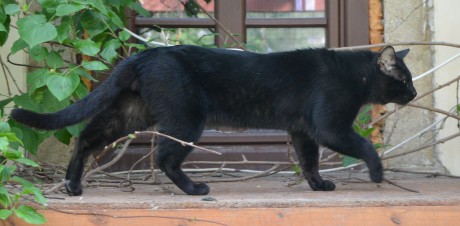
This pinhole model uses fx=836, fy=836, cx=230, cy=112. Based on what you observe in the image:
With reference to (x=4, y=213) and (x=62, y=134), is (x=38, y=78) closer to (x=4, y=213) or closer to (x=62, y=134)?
(x=62, y=134)

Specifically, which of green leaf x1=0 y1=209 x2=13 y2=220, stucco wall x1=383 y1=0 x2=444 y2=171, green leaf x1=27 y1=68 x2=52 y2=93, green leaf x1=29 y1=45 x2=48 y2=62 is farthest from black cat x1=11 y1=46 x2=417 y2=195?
stucco wall x1=383 y1=0 x2=444 y2=171

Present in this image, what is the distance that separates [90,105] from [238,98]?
0.72m

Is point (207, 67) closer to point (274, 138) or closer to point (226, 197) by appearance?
point (226, 197)

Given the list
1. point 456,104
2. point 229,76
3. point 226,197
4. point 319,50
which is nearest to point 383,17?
point 456,104

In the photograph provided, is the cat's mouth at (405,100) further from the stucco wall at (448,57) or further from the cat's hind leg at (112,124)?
the cat's hind leg at (112,124)

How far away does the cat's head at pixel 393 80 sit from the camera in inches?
164

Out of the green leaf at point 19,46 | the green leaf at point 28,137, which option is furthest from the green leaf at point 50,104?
the green leaf at point 19,46

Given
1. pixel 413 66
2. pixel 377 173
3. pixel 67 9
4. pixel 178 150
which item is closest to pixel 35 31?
pixel 67 9

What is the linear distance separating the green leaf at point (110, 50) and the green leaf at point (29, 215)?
115cm

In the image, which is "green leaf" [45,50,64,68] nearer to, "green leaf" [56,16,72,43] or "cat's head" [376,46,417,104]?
"green leaf" [56,16,72,43]

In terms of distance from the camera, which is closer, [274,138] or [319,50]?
[319,50]

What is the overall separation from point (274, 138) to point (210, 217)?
1734mm

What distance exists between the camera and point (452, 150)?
4.91 metres

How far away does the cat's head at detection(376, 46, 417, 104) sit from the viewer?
4.18 m
